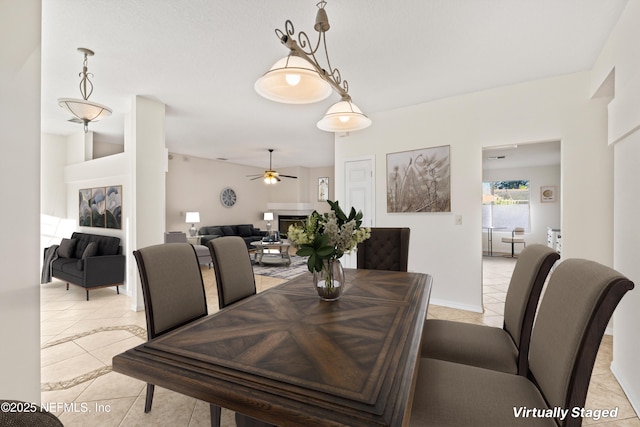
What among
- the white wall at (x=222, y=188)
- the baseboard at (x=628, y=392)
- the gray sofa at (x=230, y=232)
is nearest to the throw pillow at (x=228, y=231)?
the gray sofa at (x=230, y=232)

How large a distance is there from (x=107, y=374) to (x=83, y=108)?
2.34 meters

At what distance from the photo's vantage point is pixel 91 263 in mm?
4035

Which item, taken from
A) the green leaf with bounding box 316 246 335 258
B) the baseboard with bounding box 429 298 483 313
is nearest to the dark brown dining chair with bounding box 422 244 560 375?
the green leaf with bounding box 316 246 335 258

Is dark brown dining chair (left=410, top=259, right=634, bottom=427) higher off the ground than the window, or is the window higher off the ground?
the window

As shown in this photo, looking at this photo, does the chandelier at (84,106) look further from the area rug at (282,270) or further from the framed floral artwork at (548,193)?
the framed floral artwork at (548,193)

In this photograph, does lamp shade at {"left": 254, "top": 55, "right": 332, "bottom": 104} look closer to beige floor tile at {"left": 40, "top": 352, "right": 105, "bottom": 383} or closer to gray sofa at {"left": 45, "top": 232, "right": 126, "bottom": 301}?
beige floor tile at {"left": 40, "top": 352, "right": 105, "bottom": 383}

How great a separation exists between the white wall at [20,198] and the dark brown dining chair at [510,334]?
2040 mm

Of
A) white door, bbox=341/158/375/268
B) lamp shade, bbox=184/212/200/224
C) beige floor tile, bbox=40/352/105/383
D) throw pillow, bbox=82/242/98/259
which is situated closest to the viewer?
beige floor tile, bbox=40/352/105/383

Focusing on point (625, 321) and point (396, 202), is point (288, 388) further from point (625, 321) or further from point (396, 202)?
point (396, 202)

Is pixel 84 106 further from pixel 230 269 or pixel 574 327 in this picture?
pixel 574 327

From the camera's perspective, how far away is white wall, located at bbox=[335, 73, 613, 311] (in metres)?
2.93

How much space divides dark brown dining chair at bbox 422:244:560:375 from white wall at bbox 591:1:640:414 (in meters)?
0.93

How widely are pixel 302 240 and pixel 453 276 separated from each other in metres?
2.92

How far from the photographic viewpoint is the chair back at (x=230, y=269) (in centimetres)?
184
